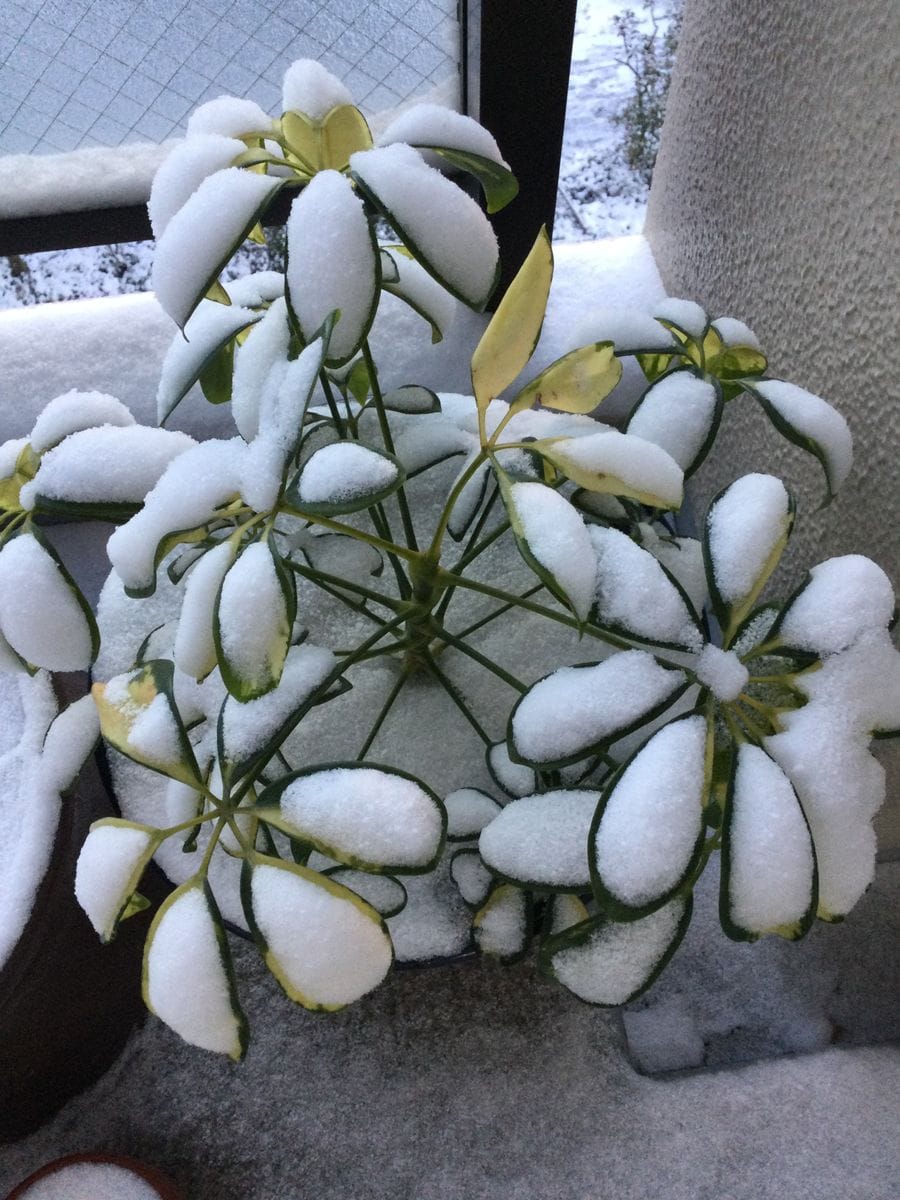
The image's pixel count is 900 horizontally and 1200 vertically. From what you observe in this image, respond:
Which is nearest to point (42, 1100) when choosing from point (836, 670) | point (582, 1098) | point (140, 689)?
point (582, 1098)

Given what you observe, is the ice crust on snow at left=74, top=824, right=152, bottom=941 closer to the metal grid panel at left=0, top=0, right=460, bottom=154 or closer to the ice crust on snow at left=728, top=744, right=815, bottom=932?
the ice crust on snow at left=728, top=744, right=815, bottom=932

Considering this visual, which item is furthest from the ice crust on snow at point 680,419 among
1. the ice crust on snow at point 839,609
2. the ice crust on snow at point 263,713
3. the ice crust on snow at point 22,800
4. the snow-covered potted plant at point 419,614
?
the ice crust on snow at point 22,800

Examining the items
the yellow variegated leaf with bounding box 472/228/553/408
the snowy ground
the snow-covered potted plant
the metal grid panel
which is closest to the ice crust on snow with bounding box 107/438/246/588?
the snow-covered potted plant

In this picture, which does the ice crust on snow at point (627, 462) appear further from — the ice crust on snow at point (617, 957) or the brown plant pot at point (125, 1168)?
the brown plant pot at point (125, 1168)

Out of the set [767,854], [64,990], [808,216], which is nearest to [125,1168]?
[64,990]

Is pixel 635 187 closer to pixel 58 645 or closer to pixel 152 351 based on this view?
pixel 152 351

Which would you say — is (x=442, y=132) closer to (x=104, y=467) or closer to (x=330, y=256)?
(x=330, y=256)
